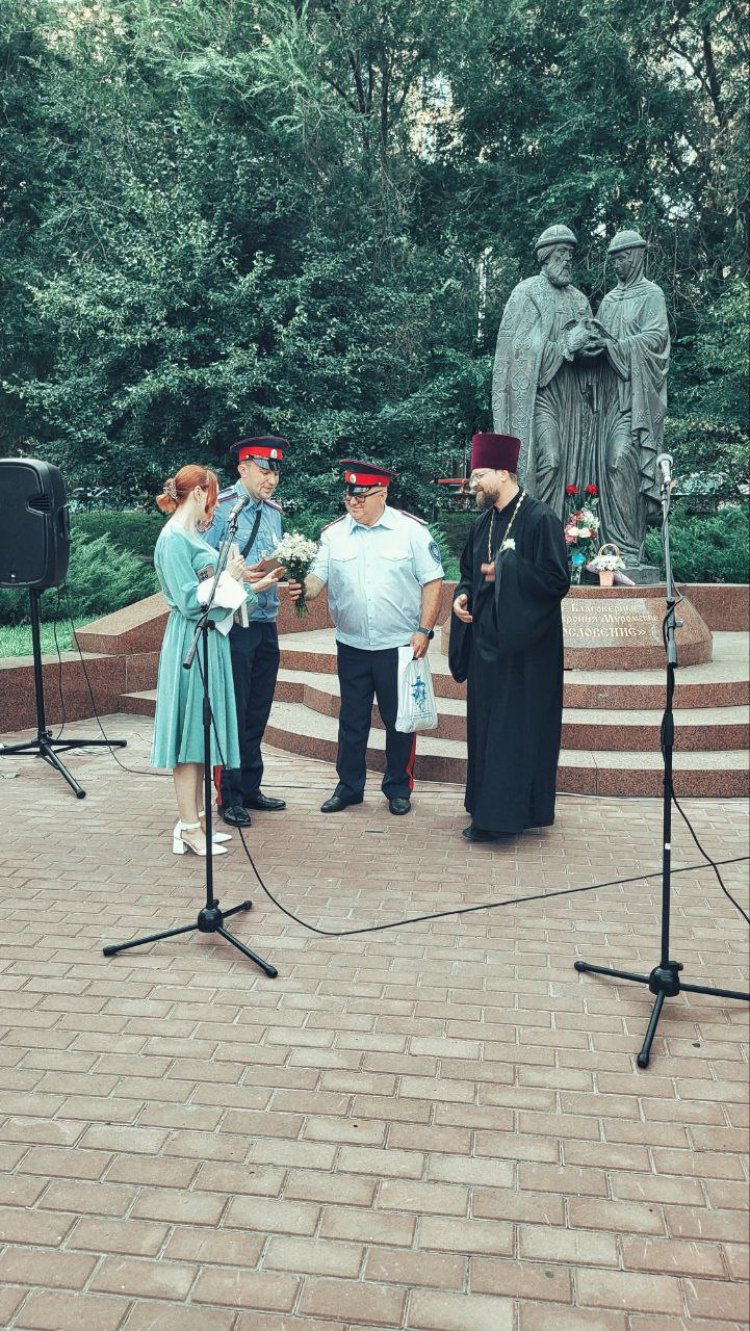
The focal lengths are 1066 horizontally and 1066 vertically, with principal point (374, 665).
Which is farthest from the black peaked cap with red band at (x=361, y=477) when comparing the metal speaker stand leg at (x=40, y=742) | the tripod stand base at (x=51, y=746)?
the tripod stand base at (x=51, y=746)

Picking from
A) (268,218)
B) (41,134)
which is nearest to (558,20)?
(268,218)

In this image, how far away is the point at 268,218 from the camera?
18609mm

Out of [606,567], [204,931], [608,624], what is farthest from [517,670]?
[606,567]

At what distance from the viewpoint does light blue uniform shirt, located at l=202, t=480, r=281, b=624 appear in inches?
245

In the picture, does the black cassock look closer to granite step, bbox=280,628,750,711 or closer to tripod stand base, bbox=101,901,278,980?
tripod stand base, bbox=101,901,278,980

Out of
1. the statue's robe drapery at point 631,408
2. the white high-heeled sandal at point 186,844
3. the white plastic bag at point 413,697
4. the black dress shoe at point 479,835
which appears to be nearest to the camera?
the white high-heeled sandal at point 186,844

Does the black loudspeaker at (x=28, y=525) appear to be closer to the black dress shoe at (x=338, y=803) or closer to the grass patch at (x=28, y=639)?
the grass patch at (x=28, y=639)

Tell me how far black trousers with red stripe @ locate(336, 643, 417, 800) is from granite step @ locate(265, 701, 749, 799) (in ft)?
2.18

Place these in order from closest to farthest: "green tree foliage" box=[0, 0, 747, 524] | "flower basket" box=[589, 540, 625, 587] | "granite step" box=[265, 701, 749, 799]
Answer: "granite step" box=[265, 701, 749, 799] < "flower basket" box=[589, 540, 625, 587] < "green tree foliage" box=[0, 0, 747, 524]

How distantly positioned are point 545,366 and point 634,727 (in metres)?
3.84

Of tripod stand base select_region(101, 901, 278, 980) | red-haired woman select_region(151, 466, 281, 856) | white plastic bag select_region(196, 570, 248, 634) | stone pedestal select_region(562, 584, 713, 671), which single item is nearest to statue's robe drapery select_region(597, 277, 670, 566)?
stone pedestal select_region(562, 584, 713, 671)

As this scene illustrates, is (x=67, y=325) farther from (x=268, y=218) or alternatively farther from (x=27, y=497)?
(x=27, y=497)

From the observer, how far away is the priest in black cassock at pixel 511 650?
572cm

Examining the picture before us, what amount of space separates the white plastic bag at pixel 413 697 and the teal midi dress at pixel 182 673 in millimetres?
1260
